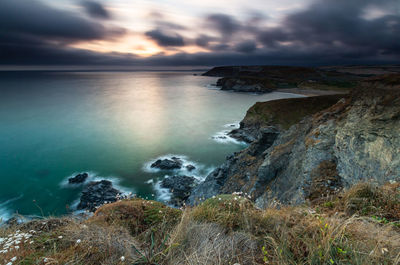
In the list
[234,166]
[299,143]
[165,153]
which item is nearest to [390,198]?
[299,143]

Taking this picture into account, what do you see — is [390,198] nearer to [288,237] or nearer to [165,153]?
[288,237]

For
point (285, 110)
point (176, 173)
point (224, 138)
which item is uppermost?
point (285, 110)

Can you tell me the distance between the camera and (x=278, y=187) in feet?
39.7

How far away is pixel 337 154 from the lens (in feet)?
35.2

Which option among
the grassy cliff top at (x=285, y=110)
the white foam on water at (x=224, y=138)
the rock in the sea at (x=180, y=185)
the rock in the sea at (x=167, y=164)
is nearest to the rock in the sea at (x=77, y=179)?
the rock in the sea at (x=167, y=164)

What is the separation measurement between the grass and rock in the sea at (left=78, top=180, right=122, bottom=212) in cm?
1552

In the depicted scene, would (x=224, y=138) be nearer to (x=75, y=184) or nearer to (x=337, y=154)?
(x=75, y=184)

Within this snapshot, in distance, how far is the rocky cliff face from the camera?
8.62 meters

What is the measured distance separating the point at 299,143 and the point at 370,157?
4.90 metres

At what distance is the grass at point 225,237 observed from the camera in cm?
280

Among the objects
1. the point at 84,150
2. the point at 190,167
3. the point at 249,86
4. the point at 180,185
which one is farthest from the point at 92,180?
the point at 249,86

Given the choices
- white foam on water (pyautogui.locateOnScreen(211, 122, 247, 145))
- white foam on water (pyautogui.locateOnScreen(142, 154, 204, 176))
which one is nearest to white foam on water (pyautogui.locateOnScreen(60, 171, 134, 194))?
white foam on water (pyautogui.locateOnScreen(142, 154, 204, 176))

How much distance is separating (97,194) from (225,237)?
742 inches

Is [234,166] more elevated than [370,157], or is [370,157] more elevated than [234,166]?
[370,157]
